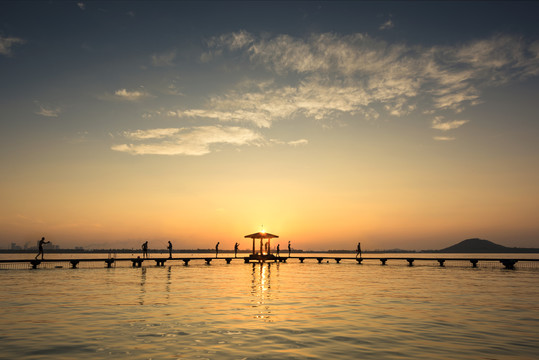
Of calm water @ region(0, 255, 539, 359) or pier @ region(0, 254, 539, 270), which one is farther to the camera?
pier @ region(0, 254, 539, 270)

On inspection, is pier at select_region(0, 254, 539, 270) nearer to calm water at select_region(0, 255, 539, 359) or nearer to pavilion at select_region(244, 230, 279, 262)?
pavilion at select_region(244, 230, 279, 262)

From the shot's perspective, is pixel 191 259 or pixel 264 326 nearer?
pixel 264 326

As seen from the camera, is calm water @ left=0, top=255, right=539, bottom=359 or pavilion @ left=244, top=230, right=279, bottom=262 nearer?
calm water @ left=0, top=255, right=539, bottom=359

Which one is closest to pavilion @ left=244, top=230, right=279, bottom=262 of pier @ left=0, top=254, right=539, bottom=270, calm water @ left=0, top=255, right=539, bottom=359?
pier @ left=0, top=254, right=539, bottom=270

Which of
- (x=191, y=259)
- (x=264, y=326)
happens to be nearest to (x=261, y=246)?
(x=191, y=259)

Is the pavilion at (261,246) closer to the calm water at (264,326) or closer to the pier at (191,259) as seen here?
the pier at (191,259)

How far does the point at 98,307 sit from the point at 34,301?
3.90 m

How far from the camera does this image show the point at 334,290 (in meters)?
22.8

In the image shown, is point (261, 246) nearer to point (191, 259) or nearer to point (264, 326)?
point (191, 259)

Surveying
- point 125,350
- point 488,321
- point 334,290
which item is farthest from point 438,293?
point 125,350

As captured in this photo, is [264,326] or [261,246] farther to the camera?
[261,246]

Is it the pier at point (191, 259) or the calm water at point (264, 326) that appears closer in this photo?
the calm water at point (264, 326)

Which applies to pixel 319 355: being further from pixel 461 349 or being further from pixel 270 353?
pixel 461 349

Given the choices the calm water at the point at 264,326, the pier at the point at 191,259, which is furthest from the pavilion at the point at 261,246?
the calm water at the point at 264,326
